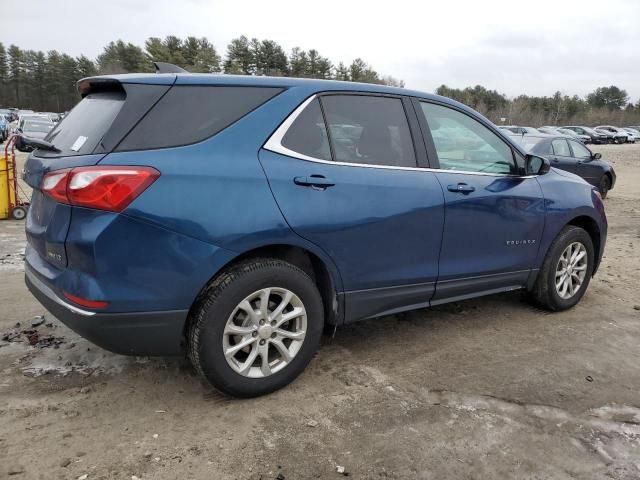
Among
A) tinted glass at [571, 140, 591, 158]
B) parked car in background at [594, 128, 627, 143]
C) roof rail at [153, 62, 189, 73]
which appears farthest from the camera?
parked car in background at [594, 128, 627, 143]

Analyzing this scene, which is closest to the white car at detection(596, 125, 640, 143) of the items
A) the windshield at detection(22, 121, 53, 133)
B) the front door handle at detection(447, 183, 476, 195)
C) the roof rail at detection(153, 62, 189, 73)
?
the windshield at detection(22, 121, 53, 133)

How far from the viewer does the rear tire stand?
12617 millimetres

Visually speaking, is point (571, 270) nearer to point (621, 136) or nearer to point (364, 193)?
point (364, 193)

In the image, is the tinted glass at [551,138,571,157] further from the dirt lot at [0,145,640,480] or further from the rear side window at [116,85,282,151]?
the rear side window at [116,85,282,151]

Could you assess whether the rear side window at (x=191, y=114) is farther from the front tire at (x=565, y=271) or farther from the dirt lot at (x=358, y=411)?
the front tire at (x=565, y=271)

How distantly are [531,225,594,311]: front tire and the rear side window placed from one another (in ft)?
9.64

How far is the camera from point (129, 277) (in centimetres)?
255

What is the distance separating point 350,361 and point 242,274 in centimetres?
121

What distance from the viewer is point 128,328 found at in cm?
261

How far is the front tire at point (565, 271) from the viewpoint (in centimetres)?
454

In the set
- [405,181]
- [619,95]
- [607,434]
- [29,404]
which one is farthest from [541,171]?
[619,95]

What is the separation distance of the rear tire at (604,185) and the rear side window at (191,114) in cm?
1190

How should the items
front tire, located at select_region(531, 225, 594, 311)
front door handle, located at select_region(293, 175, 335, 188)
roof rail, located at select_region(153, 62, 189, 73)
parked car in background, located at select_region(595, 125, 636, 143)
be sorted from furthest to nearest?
parked car in background, located at select_region(595, 125, 636, 143) → front tire, located at select_region(531, 225, 594, 311) → roof rail, located at select_region(153, 62, 189, 73) → front door handle, located at select_region(293, 175, 335, 188)

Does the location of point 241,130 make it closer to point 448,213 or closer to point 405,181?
point 405,181
